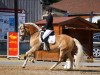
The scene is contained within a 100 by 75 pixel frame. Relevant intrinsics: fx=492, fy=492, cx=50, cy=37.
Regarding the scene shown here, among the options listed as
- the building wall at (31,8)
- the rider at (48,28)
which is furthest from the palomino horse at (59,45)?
the building wall at (31,8)

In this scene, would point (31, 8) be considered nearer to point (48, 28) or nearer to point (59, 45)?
point (59, 45)

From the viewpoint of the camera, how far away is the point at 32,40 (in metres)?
21.0

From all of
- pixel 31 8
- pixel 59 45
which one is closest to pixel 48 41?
pixel 59 45

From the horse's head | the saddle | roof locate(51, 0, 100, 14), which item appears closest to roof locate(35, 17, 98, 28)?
the horse's head

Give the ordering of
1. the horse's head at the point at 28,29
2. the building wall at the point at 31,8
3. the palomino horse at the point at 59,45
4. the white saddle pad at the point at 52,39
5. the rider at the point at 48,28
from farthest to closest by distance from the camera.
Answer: the building wall at the point at 31,8
the horse's head at the point at 28,29
the palomino horse at the point at 59,45
the white saddle pad at the point at 52,39
the rider at the point at 48,28

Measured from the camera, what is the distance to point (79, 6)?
192ft

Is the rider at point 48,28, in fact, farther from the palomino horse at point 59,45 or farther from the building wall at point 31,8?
the building wall at point 31,8

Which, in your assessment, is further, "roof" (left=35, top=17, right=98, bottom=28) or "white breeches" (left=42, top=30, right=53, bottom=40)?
"roof" (left=35, top=17, right=98, bottom=28)

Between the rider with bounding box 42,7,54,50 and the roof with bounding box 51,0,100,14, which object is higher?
the roof with bounding box 51,0,100,14

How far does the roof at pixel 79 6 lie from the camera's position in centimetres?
5584

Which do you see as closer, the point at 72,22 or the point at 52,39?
the point at 52,39

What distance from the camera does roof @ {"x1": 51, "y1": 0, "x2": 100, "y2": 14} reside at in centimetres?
5584

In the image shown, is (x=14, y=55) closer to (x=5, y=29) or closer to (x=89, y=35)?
(x=89, y=35)

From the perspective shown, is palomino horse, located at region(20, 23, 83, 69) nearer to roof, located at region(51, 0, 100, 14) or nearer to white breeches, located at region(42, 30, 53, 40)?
white breeches, located at region(42, 30, 53, 40)
